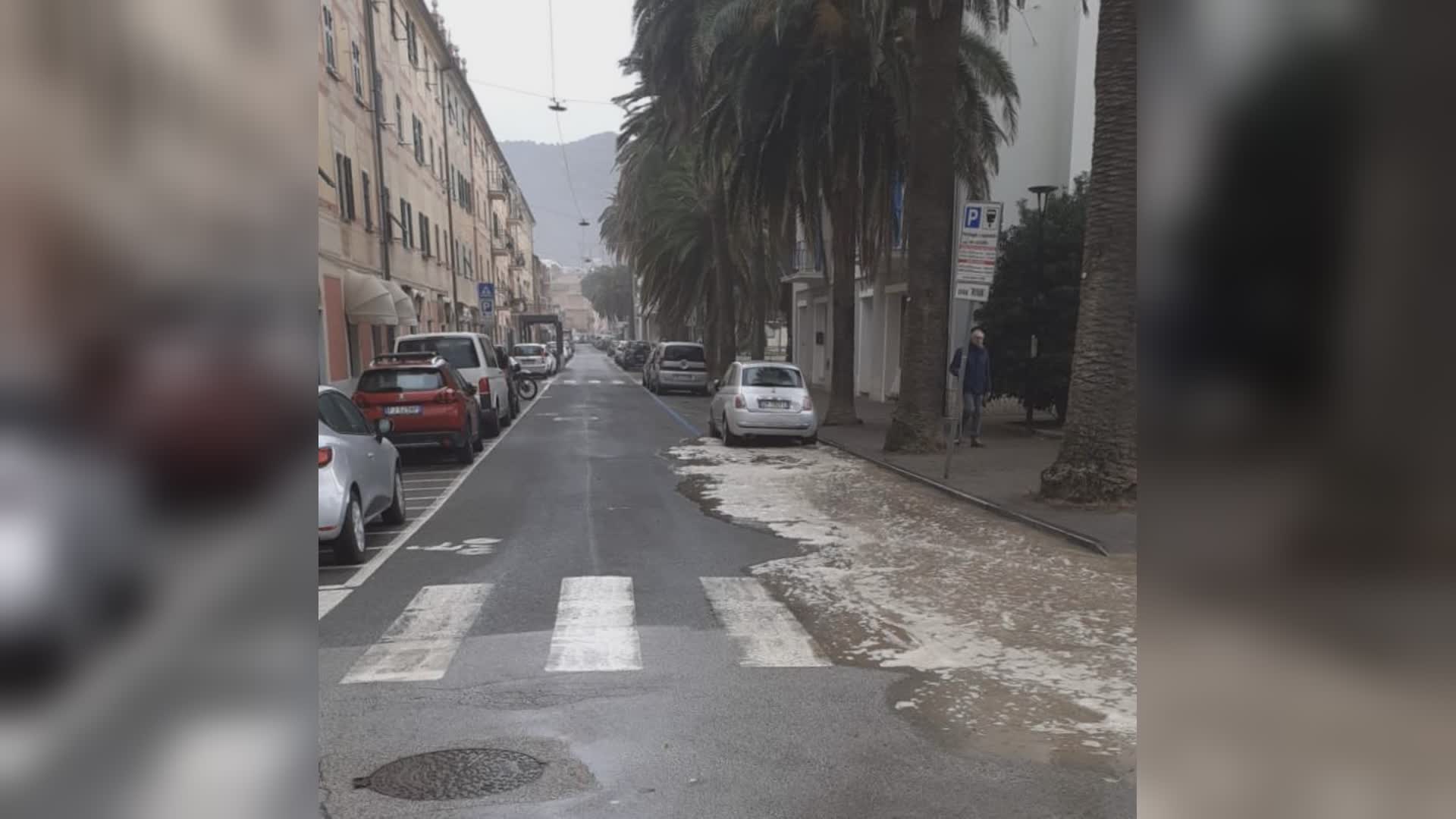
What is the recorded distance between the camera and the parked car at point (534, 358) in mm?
44094

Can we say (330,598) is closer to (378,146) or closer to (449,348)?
(449,348)

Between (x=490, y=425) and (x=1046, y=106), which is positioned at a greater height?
(x=1046, y=106)

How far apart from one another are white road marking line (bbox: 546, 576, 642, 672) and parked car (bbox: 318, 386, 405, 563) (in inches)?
79.1

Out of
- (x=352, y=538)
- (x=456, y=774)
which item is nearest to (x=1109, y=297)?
(x=352, y=538)

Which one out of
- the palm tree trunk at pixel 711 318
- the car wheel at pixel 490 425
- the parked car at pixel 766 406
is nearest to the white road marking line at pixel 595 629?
the parked car at pixel 766 406

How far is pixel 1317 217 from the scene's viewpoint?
1.48 meters

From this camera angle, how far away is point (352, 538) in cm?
834

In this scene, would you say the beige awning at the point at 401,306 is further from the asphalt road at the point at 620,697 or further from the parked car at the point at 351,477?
the asphalt road at the point at 620,697

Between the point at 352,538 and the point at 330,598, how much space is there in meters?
1.14

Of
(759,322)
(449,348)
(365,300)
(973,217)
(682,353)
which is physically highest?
(973,217)

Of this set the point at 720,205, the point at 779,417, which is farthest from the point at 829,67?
the point at 720,205

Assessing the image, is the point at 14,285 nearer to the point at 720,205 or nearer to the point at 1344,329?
the point at 1344,329

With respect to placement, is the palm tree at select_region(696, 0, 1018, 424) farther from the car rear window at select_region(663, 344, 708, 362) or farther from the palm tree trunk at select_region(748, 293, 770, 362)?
the car rear window at select_region(663, 344, 708, 362)

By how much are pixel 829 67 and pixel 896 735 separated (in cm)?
1731
